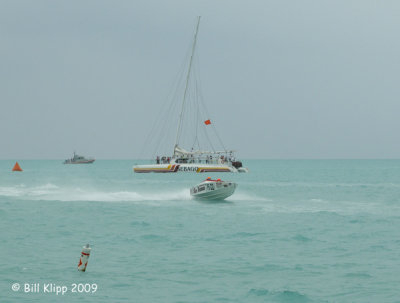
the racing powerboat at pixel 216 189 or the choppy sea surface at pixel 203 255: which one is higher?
the racing powerboat at pixel 216 189

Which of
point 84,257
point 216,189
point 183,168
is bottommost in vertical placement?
point 84,257

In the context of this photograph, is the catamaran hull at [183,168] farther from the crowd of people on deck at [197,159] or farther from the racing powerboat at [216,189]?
the racing powerboat at [216,189]

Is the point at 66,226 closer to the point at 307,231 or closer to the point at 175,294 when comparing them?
the point at 307,231

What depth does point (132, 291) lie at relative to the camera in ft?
52.5

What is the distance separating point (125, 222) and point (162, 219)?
2654mm

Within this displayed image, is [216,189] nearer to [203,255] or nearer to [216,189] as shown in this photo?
[216,189]

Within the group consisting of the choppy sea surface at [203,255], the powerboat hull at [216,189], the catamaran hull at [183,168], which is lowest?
the choppy sea surface at [203,255]

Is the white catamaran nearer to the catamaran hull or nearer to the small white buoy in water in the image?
the catamaran hull

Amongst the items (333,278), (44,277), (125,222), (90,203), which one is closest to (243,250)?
(333,278)

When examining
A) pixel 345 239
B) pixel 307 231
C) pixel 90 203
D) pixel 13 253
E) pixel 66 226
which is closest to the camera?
pixel 13 253

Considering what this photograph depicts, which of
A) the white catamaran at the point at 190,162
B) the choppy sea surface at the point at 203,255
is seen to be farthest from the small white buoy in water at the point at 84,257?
the white catamaran at the point at 190,162

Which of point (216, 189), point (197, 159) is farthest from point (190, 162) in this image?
point (216, 189)

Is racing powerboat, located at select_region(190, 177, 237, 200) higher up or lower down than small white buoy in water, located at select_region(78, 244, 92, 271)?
higher up

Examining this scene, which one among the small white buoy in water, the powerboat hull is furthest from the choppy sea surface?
the powerboat hull
